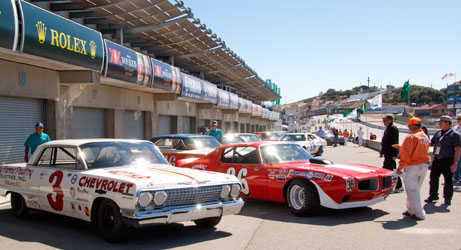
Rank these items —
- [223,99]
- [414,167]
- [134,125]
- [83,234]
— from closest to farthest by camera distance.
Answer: [83,234], [414,167], [134,125], [223,99]

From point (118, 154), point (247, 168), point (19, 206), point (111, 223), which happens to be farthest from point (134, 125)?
point (111, 223)

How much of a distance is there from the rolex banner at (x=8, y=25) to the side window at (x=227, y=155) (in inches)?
204

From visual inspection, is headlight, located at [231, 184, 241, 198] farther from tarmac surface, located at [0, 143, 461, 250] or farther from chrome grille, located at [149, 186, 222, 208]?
tarmac surface, located at [0, 143, 461, 250]

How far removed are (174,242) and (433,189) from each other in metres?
5.18

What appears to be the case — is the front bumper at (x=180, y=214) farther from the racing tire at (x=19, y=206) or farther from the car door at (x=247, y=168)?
the racing tire at (x=19, y=206)

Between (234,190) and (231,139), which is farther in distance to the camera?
(231,139)

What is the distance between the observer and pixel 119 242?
498cm

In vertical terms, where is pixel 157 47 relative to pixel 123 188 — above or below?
above

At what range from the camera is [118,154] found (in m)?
6.05

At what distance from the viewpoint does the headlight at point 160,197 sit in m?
4.80

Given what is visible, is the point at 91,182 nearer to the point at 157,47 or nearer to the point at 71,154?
the point at 71,154

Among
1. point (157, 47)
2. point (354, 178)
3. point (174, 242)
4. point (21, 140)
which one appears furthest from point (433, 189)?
point (157, 47)

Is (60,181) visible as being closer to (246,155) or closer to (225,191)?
(225,191)

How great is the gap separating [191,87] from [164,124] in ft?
11.5
